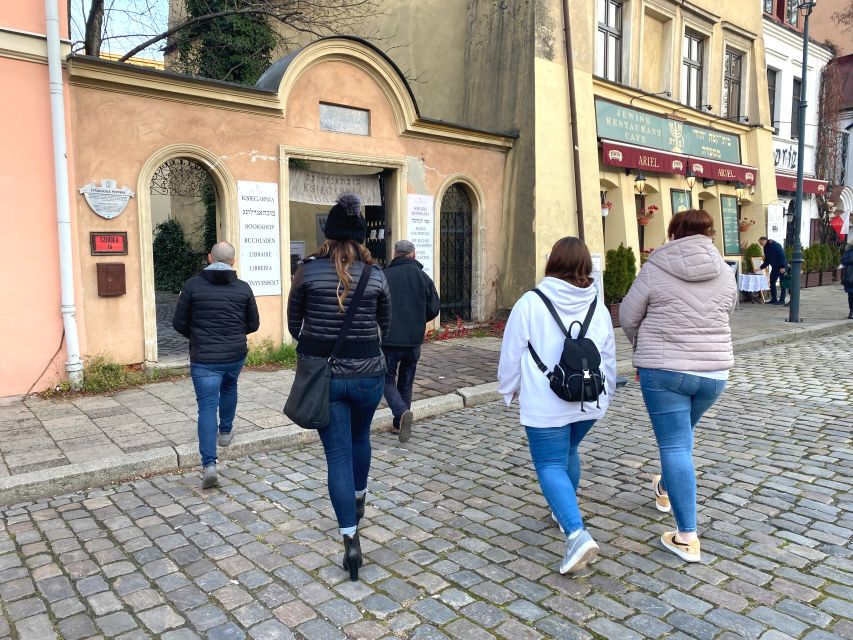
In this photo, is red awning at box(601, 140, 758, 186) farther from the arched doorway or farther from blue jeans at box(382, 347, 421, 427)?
blue jeans at box(382, 347, 421, 427)

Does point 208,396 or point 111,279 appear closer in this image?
point 208,396

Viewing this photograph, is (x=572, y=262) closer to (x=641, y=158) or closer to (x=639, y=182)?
(x=639, y=182)

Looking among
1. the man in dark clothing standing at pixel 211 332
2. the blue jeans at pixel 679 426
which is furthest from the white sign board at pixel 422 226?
the blue jeans at pixel 679 426

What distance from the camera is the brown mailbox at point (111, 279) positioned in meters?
7.61

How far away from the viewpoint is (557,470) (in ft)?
11.5

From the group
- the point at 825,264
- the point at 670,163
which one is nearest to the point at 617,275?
the point at 670,163

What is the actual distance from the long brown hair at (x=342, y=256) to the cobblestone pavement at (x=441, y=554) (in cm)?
151

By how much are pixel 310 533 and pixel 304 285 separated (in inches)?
64.2

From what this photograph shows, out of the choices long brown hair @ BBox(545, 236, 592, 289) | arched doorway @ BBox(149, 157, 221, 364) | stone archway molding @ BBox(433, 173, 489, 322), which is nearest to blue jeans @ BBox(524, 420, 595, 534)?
long brown hair @ BBox(545, 236, 592, 289)

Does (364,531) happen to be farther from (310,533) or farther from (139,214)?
(139,214)

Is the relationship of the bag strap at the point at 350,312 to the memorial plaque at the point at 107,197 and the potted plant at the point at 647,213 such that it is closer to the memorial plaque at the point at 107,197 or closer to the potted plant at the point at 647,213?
the memorial plaque at the point at 107,197

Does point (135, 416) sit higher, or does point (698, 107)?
point (698, 107)

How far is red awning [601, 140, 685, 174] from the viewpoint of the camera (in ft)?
44.8

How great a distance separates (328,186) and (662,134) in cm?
908
